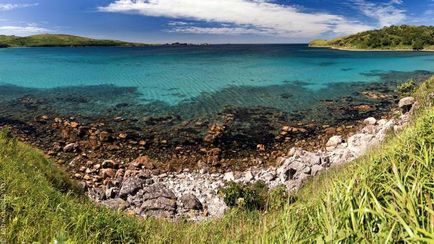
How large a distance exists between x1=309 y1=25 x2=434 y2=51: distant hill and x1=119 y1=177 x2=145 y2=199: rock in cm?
12742

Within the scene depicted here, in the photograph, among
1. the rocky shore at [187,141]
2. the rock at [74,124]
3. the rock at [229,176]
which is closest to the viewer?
the rocky shore at [187,141]

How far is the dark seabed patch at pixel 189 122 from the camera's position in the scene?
63.8 feet

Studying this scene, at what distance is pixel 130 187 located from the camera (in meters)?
14.5

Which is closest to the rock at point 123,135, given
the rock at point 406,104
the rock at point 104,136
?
the rock at point 104,136

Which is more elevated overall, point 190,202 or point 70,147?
point 70,147

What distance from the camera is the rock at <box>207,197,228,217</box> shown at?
42.7ft

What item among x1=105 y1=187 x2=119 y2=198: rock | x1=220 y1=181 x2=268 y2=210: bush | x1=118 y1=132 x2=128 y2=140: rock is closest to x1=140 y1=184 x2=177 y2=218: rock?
x1=105 y1=187 x2=119 y2=198: rock

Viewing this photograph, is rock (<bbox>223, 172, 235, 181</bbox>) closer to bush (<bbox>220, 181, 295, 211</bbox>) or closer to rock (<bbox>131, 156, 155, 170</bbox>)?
bush (<bbox>220, 181, 295, 211</bbox>)

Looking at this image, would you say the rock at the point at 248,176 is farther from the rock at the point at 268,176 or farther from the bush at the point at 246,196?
the bush at the point at 246,196

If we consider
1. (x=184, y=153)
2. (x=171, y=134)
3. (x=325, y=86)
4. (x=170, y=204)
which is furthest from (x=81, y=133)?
(x=325, y=86)

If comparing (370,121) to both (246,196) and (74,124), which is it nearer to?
(246,196)

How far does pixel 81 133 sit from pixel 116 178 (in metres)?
7.45

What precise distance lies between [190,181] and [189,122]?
9.42 m

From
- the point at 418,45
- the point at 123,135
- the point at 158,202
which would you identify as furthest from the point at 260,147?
the point at 418,45
